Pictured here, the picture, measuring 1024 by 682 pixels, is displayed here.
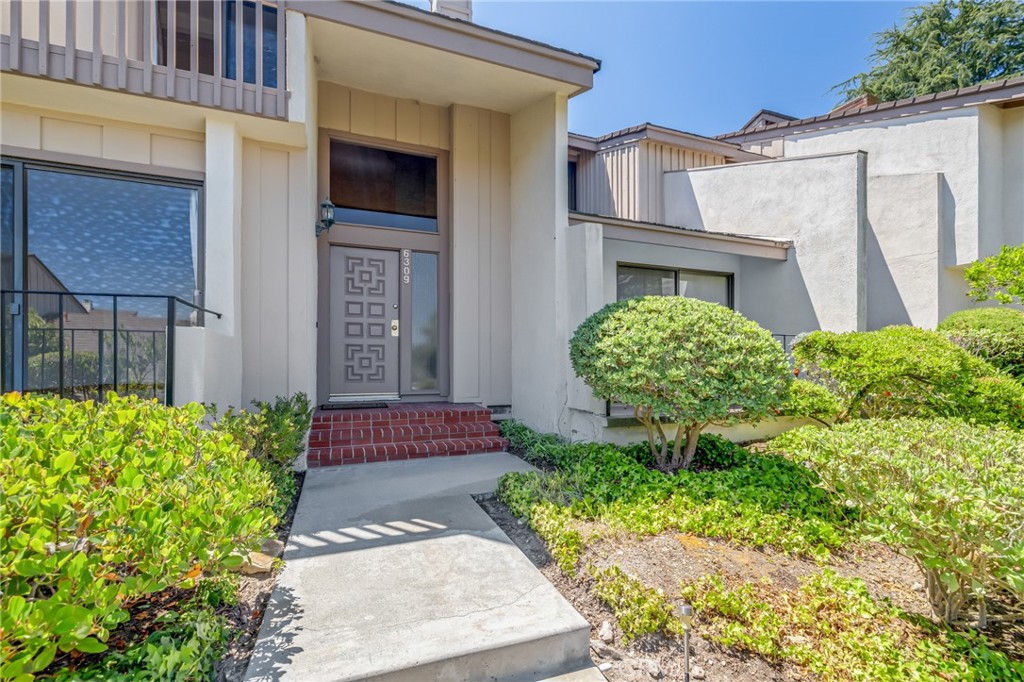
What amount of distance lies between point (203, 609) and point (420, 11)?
17.7 feet

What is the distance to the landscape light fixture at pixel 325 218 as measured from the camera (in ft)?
18.9

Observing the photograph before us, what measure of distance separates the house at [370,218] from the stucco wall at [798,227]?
0.04m

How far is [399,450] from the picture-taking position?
5.35 m

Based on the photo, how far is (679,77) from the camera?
1062 cm

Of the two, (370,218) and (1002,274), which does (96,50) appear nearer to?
(370,218)

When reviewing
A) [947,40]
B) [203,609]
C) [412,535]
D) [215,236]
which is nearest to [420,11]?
[215,236]

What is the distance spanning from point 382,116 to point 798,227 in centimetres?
722

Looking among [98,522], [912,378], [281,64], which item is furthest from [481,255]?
[98,522]

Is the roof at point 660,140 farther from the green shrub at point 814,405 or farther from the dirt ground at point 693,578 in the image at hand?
the dirt ground at point 693,578

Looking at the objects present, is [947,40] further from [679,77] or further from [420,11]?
[420,11]

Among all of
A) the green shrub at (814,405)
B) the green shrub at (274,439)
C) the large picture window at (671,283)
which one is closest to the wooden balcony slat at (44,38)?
the green shrub at (274,439)

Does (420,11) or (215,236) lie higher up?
(420,11)

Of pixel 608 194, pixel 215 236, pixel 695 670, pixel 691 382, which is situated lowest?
pixel 695 670

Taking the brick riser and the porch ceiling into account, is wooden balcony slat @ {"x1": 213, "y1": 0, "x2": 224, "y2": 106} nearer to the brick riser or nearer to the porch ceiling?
the porch ceiling
